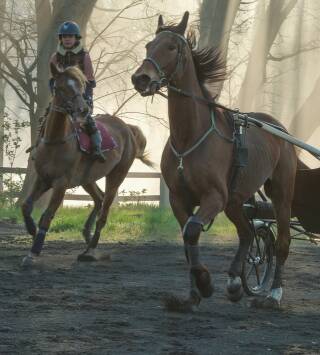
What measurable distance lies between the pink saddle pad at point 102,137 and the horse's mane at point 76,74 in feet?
2.69

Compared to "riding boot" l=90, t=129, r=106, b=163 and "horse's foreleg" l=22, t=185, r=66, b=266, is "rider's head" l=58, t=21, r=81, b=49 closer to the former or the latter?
"riding boot" l=90, t=129, r=106, b=163

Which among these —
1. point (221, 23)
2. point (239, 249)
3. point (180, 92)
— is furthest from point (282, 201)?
point (221, 23)

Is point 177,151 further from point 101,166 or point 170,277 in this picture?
point 101,166

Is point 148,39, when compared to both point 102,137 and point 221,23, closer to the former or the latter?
point 221,23

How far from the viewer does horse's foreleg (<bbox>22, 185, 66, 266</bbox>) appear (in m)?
10.6

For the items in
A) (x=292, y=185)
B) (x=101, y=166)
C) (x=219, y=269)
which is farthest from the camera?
(x=101, y=166)

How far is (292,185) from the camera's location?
8.82 meters

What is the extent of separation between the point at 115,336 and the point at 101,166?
6.48 m

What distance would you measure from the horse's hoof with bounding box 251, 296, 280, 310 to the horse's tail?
6130mm

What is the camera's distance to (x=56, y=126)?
11023 millimetres

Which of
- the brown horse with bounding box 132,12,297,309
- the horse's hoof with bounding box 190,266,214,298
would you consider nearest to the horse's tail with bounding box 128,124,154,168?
the brown horse with bounding box 132,12,297,309

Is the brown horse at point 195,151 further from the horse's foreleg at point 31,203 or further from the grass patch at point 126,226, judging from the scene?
the grass patch at point 126,226

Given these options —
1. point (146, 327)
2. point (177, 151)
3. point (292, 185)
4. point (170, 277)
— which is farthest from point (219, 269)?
point (146, 327)

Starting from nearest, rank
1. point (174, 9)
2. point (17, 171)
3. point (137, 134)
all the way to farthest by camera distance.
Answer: point (137, 134)
point (17, 171)
point (174, 9)
